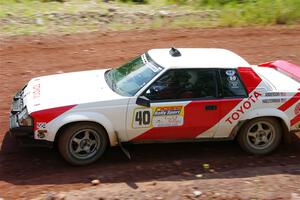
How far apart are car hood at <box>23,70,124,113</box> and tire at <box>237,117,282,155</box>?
2.00 metres

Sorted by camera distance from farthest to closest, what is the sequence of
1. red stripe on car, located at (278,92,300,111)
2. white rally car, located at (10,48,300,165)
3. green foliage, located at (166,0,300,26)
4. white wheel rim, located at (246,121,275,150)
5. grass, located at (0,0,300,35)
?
green foliage, located at (166,0,300,26), grass, located at (0,0,300,35), white wheel rim, located at (246,121,275,150), red stripe on car, located at (278,92,300,111), white rally car, located at (10,48,300,165)

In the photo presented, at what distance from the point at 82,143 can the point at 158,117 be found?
1.10m

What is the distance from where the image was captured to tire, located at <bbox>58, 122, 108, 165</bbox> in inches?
279

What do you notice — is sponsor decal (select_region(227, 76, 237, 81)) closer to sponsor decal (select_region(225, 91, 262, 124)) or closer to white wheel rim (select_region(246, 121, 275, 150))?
sponsor decal (select_region(225, 91, 262, 124))

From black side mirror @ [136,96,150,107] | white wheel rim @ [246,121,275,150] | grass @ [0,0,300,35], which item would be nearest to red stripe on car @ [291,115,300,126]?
white wheel rim @ [246,121,275,150]

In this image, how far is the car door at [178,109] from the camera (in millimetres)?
7250

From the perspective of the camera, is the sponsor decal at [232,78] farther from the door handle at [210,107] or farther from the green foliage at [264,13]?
the green foliage at [264,13]

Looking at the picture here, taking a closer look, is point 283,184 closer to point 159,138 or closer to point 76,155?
point 159,138

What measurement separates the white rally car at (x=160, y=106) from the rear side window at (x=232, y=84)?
1cm

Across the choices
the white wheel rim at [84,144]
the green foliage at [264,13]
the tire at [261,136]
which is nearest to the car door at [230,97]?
the tire at [261,136]

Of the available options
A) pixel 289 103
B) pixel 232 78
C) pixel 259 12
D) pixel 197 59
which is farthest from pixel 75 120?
pixel 259 12

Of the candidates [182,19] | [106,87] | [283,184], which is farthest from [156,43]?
[283,184]

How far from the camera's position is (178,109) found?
7312 mm

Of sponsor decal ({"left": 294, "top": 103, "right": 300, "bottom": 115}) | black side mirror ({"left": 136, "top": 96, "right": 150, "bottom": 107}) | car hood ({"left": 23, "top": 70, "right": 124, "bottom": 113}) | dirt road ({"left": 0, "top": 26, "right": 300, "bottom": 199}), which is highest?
car hood ({"left": 23, "top": 70, "right": 124, "bottom": 113})
